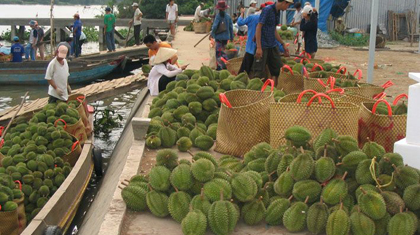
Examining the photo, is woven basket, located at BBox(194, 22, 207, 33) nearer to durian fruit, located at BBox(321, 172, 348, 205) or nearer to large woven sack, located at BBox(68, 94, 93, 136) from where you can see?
large woven sack, located at BBox(68, 94, 93, 136)

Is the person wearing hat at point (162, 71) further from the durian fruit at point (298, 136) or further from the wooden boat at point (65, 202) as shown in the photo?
the durian fruit at point (298, 136)

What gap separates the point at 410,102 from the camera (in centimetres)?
420

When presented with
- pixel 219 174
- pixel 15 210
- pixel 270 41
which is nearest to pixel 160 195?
pixel 219 174

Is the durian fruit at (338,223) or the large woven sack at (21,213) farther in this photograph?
the large woven sack at (21,213)

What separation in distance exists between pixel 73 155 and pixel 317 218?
488cm

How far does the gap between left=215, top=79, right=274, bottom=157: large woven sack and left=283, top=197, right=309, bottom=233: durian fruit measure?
194 centimetres

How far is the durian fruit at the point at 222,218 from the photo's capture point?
3842mm

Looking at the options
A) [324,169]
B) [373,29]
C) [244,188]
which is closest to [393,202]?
[324,169]

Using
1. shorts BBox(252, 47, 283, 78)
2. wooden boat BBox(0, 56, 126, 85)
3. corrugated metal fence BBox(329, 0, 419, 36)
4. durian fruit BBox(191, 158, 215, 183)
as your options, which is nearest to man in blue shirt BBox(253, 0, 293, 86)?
shorts BBox(252, 47, 283, 78)

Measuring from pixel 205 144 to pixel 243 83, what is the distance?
1303mm

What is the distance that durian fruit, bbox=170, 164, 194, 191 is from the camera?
4160 mm

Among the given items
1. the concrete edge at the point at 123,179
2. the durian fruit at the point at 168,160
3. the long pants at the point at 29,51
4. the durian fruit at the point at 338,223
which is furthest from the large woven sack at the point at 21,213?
the long pants at the point at 29,51

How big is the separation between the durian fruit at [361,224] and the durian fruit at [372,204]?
0.13 ft

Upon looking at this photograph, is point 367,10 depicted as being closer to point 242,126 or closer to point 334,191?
point 242,126
